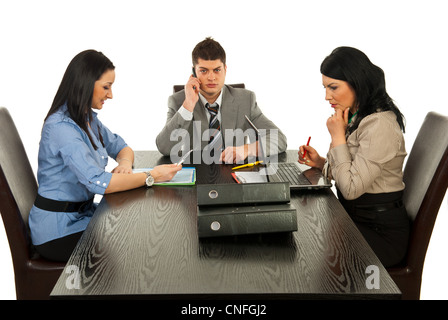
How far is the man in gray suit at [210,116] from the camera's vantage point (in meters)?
2.75

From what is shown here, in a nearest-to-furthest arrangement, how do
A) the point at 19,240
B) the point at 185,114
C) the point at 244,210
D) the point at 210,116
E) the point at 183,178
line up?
the point at 244,210
the point at 19,240
the point at 183,178
the point at 185,114
the point at 210,116

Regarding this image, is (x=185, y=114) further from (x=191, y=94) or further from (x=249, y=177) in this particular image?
(x=249, y=177)

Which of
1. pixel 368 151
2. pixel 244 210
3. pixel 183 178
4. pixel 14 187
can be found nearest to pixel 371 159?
pixel 368 151

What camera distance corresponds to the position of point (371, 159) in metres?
2.00

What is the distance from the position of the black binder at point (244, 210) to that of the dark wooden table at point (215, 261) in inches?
1.7

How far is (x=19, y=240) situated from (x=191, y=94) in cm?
118

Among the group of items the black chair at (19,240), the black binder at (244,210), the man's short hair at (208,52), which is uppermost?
the man's short hair at (208,52)

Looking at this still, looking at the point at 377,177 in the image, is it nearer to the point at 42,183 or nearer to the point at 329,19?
the point at 42,183

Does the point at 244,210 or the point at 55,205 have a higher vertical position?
the point at 244,210

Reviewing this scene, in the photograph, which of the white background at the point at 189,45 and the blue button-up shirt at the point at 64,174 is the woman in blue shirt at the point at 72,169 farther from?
the white background at the point at 189,45

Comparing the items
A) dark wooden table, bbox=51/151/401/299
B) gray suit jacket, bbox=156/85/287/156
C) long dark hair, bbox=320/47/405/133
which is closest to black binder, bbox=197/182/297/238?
dark wooden table, bbox=51/151/401/299

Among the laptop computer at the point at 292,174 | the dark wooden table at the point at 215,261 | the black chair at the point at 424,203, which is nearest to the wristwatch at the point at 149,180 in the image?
the dark wooden table at the point at 215,261

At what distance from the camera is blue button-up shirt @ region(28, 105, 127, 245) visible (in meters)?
2.03

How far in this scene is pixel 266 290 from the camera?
1268mm
